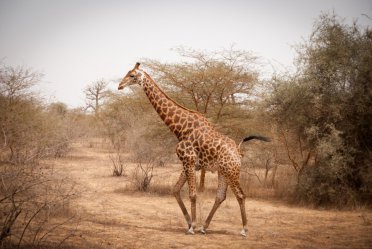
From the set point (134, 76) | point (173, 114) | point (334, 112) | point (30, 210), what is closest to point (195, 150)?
point (173, 114)

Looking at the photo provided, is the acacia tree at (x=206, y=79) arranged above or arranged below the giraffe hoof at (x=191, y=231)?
above

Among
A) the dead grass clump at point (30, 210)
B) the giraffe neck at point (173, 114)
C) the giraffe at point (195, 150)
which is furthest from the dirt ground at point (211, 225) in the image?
the giraffe neck at point (173, 114)

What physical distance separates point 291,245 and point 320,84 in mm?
5375

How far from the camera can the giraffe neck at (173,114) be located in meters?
7.60

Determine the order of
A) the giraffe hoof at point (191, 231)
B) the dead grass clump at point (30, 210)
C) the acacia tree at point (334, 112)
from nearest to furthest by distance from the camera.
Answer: the dead grass clump at point (30, 210) → the giraffe hoof at point (191, 231) → the acacia tree at point (334, 112)

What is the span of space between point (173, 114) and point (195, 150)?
95 centimetres

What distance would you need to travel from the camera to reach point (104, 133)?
25.2 meters

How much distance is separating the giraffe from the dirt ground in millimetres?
566

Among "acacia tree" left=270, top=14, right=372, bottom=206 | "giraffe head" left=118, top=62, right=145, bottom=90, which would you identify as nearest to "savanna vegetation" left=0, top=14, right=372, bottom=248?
"acacia tree" left=270, top=14, right=372, bottom=206

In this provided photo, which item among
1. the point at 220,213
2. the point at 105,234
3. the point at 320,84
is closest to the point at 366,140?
the point at 320,84

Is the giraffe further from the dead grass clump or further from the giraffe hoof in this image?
the dead grass clump

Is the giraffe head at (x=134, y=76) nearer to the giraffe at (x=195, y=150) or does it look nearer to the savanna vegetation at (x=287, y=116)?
the giraffe at (x=195, y=150)

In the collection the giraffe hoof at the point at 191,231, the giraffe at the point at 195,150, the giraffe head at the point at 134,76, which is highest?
the giraffe head at the point at 134,76

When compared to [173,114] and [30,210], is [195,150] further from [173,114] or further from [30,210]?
[30,210]
